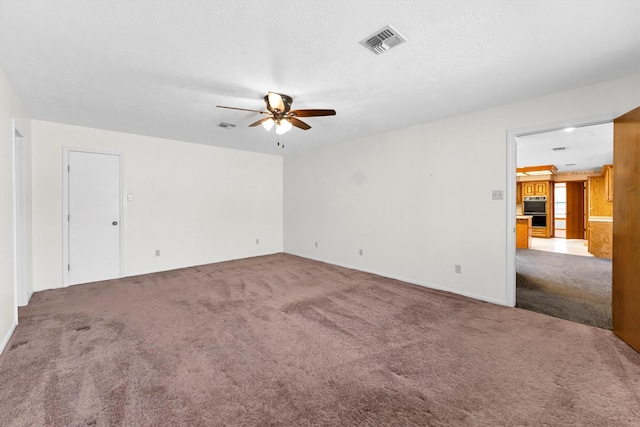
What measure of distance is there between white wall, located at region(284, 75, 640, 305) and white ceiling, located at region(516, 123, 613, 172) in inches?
39.4

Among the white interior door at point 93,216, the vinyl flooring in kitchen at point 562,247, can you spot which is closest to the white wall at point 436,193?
the white interior door at point 93,216

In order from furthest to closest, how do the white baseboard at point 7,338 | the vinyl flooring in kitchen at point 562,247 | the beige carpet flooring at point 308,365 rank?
the vinyl flooring in kitchen at point 562,247 < the white baseboard at point 7,338 < the beige carpet flooring at point 308,365

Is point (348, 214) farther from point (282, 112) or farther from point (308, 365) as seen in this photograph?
point (308, 365)

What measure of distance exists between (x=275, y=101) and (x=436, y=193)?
266 cm

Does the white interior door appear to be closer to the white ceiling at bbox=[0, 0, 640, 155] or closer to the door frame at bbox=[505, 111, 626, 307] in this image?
the white ceiling at bbox=[0, 0, 640, 155]

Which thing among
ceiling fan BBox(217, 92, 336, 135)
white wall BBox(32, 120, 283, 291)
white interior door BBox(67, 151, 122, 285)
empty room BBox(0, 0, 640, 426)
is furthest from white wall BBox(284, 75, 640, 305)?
white interior door BBox(67, 151, 122, 285)

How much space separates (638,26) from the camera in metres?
1.87

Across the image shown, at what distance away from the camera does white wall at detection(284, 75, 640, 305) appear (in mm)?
3182

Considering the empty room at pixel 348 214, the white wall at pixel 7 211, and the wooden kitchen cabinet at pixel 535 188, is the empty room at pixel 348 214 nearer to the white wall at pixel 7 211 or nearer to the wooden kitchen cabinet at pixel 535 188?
the white wall at pixel 7 211

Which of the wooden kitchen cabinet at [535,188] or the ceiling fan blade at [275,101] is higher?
the ceiling fan blade at [275,101]

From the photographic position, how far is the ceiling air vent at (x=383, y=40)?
1.90 meters

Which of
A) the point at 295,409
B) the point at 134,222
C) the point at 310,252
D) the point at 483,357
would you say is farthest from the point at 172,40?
the point at 310,252

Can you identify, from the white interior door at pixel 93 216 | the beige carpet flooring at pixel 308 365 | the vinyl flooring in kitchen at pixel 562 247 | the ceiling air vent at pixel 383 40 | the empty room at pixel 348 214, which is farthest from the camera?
the vinyl flooring in kitchen at pixel 562 247

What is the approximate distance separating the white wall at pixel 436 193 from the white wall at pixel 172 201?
1.49 metres
